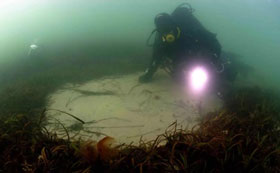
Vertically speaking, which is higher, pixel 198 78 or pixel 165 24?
pixel 165 24

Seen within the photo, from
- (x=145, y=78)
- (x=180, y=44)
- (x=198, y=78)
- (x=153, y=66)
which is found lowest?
(x=145, y=78)

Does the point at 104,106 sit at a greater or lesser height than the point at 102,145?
greater

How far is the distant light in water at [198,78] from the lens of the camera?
22.4 ft

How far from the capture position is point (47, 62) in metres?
10.1

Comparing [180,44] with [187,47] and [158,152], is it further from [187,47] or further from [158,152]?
[158,152]

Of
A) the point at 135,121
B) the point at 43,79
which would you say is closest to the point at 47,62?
the point at 43,79

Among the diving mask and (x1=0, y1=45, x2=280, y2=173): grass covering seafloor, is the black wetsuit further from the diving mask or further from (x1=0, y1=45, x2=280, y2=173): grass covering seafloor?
(x1=0, y1=45, x2=280, y2=173): grass covering seafloor

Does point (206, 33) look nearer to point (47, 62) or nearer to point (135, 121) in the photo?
point (135, 121)

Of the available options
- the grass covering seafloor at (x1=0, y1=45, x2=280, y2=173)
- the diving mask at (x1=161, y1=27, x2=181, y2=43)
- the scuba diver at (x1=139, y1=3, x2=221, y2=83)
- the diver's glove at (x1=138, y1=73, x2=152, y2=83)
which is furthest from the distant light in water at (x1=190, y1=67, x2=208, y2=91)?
the grass covering seafloor at (x1=0, y1=45, x2=280, y2=173)

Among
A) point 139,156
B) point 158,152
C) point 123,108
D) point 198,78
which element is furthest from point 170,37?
point 139,156

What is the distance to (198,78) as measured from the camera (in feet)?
23.4

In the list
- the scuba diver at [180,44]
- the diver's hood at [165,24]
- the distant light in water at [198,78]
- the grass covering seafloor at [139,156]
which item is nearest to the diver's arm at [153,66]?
the scuba diver at [180,44]

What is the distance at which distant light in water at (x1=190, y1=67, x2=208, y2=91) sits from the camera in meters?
6.84

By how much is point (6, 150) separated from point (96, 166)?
142 centimetres
